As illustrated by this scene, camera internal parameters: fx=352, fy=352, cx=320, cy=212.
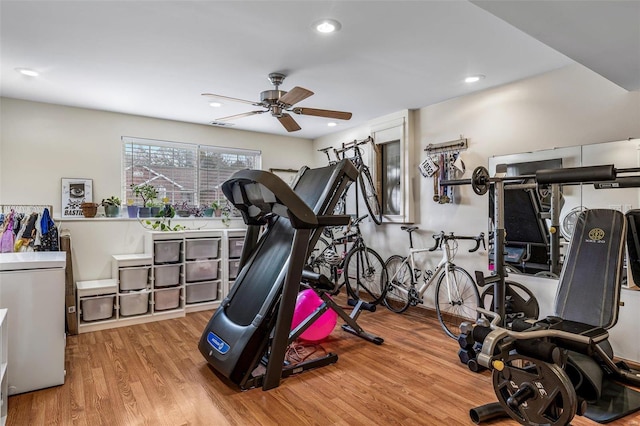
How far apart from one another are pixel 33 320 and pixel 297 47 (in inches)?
110

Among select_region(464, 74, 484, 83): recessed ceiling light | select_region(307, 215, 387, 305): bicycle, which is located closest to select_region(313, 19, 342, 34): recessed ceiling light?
select_region(464, 74, 484, 83): recessed ceiling light

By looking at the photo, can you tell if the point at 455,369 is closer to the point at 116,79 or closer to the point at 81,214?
the point at 116,79

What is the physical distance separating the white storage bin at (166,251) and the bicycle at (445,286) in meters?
2.72

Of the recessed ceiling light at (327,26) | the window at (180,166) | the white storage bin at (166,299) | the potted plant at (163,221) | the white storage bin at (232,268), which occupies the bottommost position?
the white storage bin at (166,299)

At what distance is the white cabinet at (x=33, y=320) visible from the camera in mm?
2441

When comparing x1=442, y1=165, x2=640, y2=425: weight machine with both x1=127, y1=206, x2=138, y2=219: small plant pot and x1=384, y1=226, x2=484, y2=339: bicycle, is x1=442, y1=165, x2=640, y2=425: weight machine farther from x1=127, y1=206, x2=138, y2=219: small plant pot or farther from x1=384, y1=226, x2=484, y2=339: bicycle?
x1=127, y1=206, x2=138, y2=219: small plant pot

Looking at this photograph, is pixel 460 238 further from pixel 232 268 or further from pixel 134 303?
pixel 134 303

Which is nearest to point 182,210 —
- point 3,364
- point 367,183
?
point 367,183

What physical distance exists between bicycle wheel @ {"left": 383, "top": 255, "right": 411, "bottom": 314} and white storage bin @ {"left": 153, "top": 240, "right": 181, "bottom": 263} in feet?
8.91

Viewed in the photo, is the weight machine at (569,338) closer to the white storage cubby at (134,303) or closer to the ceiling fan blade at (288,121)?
the ceiling fan blade at (288,121)

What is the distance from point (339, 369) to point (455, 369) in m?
0.94

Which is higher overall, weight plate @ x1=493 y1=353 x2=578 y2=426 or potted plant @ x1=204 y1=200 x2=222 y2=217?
potted plant @ x1=204 y1=200 x2=222 y2=217

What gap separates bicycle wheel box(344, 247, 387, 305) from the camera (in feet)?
15.7

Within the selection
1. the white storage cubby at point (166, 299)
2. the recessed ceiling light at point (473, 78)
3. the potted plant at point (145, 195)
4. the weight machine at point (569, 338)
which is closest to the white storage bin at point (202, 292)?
the white storage cubby at point (166, 299)
